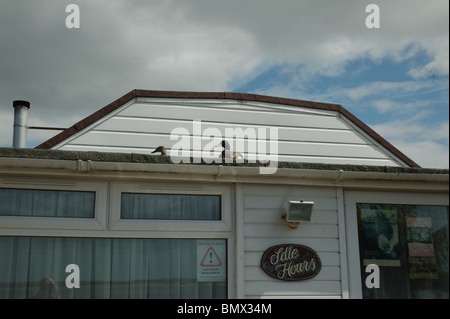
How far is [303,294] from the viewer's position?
15.9ft

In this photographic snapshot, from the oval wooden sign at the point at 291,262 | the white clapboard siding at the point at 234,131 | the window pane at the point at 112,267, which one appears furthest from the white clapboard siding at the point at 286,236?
the white clapboard siding at the point at 234,131

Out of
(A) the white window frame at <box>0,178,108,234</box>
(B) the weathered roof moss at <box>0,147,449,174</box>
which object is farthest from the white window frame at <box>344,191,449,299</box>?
(A) the white window frame at <box>0,178,108,234</box>

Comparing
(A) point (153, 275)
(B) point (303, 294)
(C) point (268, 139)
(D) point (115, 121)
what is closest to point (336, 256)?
(B) point (303, 294)

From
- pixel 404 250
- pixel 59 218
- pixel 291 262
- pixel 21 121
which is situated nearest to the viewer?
pixel 59 218

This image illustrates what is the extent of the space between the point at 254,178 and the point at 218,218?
1.66ft

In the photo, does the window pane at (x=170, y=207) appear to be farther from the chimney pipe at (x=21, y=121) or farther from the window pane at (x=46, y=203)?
the chimney pipe at (x=21, y=121)

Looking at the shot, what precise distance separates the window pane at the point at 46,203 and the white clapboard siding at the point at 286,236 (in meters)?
1.47

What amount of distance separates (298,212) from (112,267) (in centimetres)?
175

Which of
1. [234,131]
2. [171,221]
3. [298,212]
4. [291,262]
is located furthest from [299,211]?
[234,131]

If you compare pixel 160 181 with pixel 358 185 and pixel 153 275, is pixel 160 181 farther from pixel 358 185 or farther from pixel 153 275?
pixel 358 185

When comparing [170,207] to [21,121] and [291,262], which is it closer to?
[291,262]

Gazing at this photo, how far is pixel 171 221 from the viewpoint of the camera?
4.76m

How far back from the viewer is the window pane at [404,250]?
5.08 m
